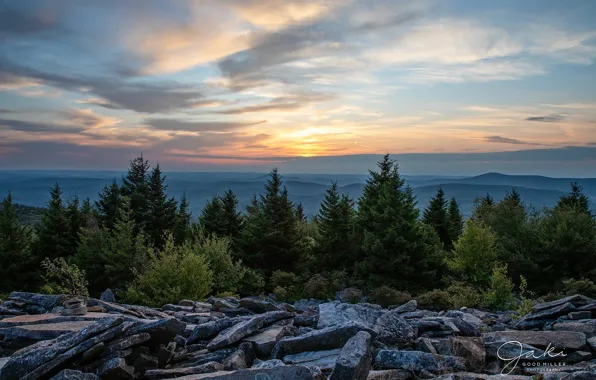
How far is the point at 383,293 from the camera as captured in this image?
25.8 meters

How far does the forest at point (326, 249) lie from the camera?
88.9 ft

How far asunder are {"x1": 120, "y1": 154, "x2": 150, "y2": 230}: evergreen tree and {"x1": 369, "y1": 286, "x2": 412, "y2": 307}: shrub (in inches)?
888

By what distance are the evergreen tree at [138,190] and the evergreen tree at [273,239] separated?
10.4 meters

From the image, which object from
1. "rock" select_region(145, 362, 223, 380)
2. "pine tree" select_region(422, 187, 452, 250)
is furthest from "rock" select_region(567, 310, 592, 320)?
"pine tree" select_region(422, 187, 452, 250)

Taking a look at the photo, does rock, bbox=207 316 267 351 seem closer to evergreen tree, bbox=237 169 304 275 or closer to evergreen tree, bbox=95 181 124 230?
evergreen tree, bbox=237 169 304 275

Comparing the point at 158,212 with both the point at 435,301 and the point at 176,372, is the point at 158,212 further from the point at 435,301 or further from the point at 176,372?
the point at 176,372

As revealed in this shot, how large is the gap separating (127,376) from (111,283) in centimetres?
2382

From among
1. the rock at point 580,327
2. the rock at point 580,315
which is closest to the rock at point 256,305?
the rock at point 580,327

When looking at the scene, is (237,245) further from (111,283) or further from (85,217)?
(85,217)

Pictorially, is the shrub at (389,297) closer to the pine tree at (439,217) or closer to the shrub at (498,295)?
the shrub at (498,295)

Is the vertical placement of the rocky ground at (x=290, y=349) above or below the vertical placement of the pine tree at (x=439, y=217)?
above

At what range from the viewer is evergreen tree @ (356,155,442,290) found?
29.5 metres

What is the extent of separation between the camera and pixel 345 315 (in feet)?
34.4

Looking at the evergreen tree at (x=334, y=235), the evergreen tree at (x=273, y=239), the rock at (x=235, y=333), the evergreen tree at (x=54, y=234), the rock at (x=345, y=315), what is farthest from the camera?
the evergreen tree at (x=54, y=234)
